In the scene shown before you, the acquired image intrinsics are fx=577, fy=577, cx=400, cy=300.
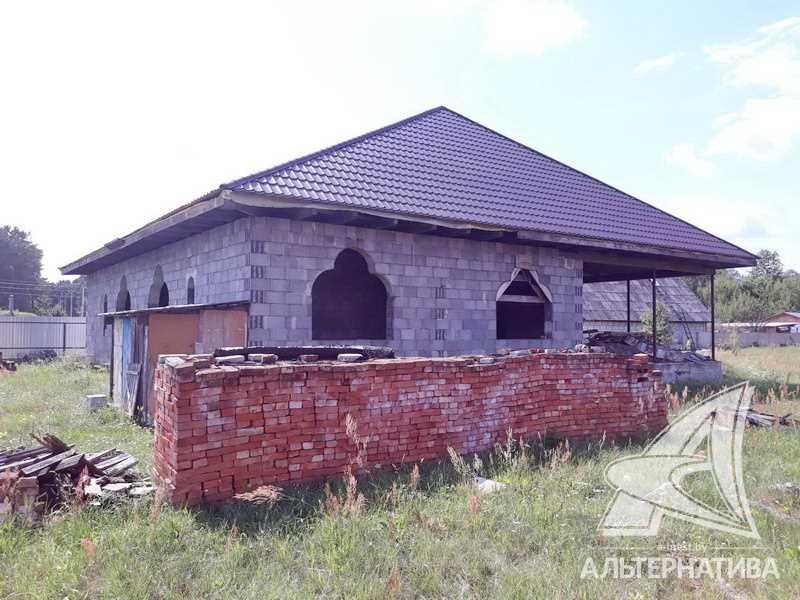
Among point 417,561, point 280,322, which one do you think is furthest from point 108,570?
point 280,322

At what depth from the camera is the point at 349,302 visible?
12789 mm

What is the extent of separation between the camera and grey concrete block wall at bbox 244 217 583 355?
8453 mm

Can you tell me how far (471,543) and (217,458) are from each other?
2.01 meters

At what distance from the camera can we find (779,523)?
13.9ft

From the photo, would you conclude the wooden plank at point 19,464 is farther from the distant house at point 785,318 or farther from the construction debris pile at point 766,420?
the distant house at point 785,318

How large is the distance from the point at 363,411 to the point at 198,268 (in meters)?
6.21

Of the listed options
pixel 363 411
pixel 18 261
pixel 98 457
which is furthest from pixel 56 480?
pixel 18 261

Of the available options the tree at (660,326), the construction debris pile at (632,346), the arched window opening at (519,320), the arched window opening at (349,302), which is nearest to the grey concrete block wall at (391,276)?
the arched window opening at (519,320)

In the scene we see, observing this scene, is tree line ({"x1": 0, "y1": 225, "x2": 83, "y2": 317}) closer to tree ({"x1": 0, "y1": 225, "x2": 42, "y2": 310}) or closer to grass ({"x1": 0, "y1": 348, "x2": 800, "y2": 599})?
tree ({"x1": 0, "y1": 225, "x2": 42, "y2": 310})

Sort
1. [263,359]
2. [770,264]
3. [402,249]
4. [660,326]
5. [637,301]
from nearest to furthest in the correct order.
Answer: [263,359], [402,249], [660,326], [637,301], [770,264]

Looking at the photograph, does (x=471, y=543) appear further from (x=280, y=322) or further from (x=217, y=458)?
(x=280, y=322)

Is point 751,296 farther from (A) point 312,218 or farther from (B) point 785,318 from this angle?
(A) point 312,218

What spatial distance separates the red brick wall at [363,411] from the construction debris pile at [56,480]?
372 mm

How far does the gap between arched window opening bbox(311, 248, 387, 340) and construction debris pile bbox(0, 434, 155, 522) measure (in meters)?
7.47
